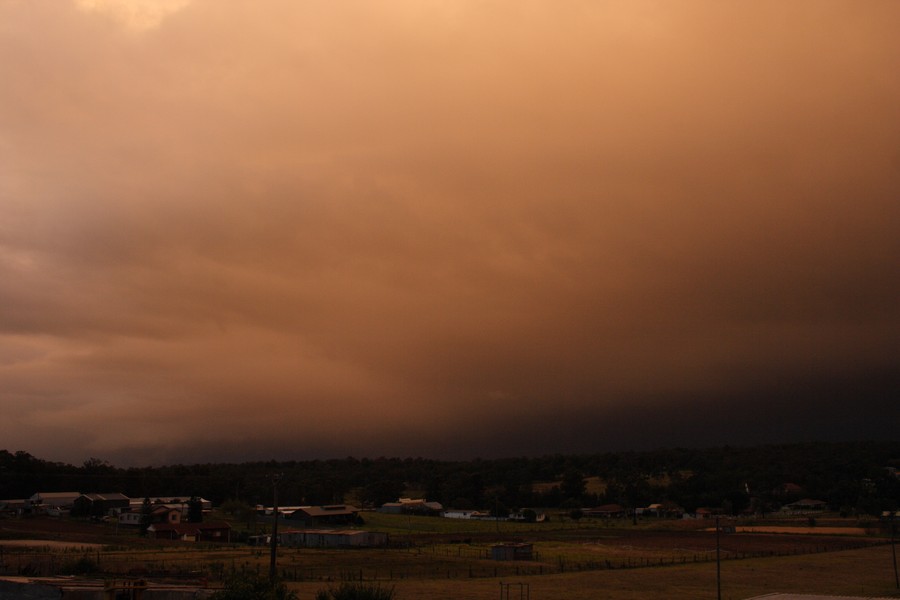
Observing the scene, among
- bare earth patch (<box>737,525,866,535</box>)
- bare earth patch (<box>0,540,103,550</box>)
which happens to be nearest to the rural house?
bare earth patch (<box>0,540,103,550</box>)

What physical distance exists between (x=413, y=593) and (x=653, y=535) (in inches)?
3014

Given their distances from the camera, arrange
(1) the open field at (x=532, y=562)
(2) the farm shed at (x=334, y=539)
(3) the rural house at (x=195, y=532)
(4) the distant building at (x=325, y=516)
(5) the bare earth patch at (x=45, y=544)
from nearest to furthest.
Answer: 1. (1) the open field at (x=532, y=562)
2. (5) the bare earth patch at (x=45, y=544)
3. (2) the farm shed at (x=334, y=539)
4. (3) the rural house at (x=195, y=532)
5. (4) the distant building at (x=325, y=516)

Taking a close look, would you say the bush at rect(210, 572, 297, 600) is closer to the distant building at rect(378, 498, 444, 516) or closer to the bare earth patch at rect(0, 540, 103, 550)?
the bare earth patch at rect(0, 540, 103, 550)

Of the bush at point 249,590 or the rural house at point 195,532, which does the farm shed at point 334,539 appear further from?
the bush at point 249,590

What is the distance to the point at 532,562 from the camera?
79.9 meters

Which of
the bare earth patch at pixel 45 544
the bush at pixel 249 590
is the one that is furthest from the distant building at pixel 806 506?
the bush at pixel 249 590

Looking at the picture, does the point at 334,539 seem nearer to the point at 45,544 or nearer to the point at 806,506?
the point at 45,544

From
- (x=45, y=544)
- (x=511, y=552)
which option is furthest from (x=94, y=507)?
(x=511, y=552)

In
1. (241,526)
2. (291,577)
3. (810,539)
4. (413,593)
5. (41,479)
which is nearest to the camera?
(413,593)

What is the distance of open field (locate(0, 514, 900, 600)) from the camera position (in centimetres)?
5688

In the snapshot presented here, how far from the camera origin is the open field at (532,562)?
5688 cm

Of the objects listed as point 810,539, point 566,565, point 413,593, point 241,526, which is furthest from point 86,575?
point 810,539

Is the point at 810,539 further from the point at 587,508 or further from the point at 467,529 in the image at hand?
the point at 587,508

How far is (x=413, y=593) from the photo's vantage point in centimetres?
5241
